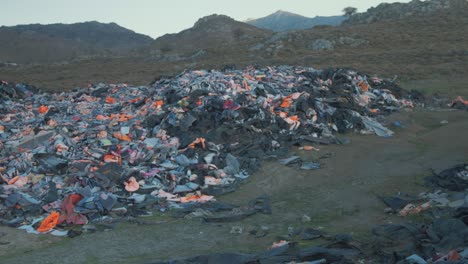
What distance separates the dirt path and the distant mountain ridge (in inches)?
2674

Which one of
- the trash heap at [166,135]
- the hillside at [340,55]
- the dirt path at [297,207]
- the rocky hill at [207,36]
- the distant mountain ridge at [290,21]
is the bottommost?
the dirt path at [297,207]

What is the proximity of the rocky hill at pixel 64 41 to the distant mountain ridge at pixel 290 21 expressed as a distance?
907 inches

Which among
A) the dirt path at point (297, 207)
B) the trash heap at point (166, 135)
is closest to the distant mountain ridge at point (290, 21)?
the trash heap at point (166, 135)

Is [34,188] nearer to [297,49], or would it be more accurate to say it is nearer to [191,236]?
[191,236]

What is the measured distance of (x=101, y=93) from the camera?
16.0 meters

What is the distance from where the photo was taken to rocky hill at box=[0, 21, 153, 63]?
63.9m

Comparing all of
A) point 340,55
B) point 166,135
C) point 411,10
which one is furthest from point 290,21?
point 166,135

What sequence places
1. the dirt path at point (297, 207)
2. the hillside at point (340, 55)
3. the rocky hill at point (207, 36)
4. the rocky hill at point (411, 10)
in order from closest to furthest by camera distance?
1. the dirt path at point (297, 207)
2. the hillside at point (340, 55)
3. the rocky hill at point (411, 10)
4. the rocky hill at point (207, 36)

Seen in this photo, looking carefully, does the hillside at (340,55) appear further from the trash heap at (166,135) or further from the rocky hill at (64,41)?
the rocky hill at (64,41)

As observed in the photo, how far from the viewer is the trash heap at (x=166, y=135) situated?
7164 millimetres

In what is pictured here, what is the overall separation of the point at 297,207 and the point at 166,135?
406cm

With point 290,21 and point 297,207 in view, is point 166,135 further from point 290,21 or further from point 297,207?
point 290,21

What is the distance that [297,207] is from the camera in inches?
262

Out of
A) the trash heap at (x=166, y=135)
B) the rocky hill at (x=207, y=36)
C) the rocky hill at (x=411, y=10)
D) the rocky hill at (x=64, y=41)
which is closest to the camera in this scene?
the trash heap at (x=166, y=135)
